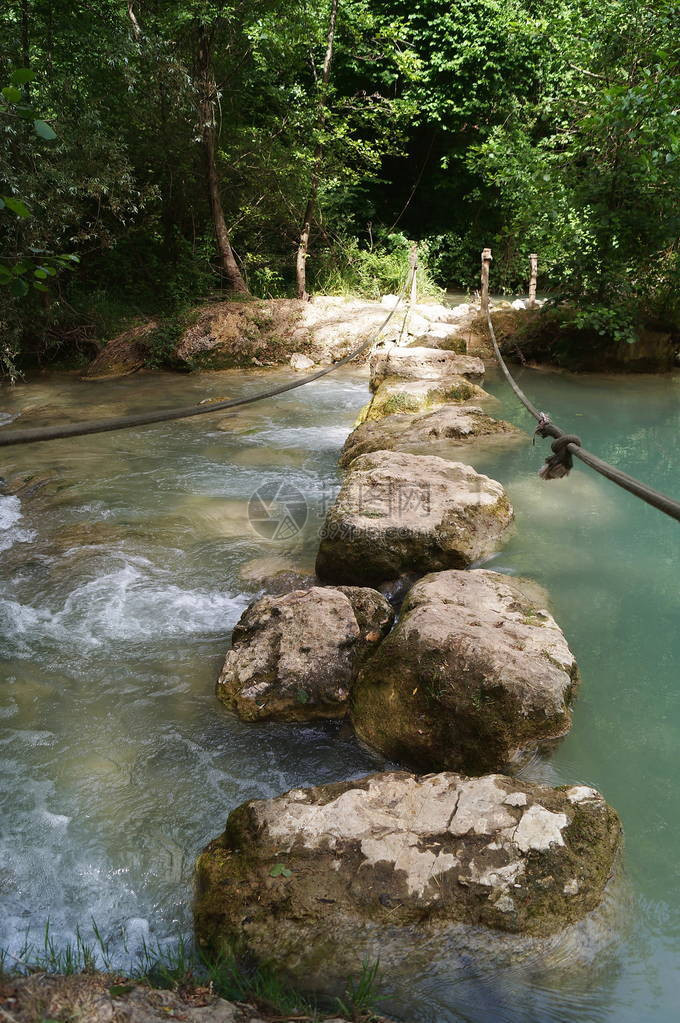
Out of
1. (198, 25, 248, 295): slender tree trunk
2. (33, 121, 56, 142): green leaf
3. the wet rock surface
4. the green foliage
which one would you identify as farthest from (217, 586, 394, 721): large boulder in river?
the green foliage

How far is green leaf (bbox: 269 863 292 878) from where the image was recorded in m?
2.11

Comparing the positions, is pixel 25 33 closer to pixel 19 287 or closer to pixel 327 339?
pixel 327 339

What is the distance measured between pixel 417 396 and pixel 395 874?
6.08m

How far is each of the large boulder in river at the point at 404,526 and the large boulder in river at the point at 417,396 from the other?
263cm

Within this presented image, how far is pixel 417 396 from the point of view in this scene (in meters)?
7.64

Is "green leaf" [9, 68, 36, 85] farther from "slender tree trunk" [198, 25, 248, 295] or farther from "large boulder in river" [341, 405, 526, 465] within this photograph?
"slender tree trunk" [198, 25, 248, 295]

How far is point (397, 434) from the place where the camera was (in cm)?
652

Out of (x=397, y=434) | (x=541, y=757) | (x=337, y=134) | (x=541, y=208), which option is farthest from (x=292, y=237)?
(x=541, y=757)

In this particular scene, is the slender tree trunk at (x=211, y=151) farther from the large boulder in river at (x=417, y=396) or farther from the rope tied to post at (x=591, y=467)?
the rope tied to post at (x=591, y=467)

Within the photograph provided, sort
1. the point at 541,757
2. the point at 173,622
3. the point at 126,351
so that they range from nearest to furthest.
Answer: the point at 541,757
the point at 173,622
the point at 126,351

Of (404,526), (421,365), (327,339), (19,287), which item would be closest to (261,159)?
(327,339)

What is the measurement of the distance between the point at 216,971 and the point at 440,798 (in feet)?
2.82

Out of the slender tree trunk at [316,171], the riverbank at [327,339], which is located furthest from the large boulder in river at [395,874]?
the slender tree trunk at [316,171]

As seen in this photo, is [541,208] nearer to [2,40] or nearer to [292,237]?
[292,237]
